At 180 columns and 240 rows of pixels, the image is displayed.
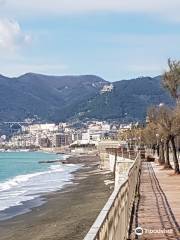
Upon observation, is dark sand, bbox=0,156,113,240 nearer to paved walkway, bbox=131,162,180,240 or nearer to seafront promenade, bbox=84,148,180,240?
paved walkway, bbox=131,162,180,240

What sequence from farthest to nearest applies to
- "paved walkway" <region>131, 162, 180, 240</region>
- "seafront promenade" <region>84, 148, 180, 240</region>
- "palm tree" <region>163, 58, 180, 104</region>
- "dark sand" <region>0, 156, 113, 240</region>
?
"palm tree" <region>163, 58, 180, 104</region> < "dark sand" <region>0, 156, 113, 240</region> < "paved walkway" <region>131, 162, 180, 240</region> < "seafront promenade" <region>84, 148, 180, 240</region>

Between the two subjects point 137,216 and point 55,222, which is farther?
point 55,222

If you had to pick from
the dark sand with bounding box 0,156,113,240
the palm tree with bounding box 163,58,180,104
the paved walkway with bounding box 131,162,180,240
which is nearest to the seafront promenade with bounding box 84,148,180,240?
the paved walkway with bounding box 131,162,180,240

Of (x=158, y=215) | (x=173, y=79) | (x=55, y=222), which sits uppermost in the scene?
(x=173, y=79)

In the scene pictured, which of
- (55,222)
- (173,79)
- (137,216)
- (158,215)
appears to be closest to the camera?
(137,216)

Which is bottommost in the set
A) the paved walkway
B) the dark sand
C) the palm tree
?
the dark sand

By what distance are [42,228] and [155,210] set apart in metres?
10.3

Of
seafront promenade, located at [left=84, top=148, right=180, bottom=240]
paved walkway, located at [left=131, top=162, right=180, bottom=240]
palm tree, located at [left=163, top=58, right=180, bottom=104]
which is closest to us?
seafront promenade, located at [left=84, top=148, right=180, bottom=240]

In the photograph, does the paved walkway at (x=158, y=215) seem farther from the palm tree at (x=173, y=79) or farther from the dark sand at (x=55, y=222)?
the palm tree at (x=173, y=79)

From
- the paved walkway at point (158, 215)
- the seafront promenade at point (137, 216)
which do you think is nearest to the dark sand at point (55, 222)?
the paved walkway at point (158, 215)

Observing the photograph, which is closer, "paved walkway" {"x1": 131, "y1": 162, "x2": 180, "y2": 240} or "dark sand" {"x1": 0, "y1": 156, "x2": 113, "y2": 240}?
"paved walkway" {"x1": 131, "y1": 162, "x2": 180, "y2": 240}

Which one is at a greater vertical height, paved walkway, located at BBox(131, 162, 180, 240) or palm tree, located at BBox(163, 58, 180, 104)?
palm tree, located at BBox(163, 58, 180, 104)

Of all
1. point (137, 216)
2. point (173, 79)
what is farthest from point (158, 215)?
point (173, 79)

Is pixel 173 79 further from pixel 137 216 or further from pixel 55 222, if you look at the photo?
pixel 137 216
